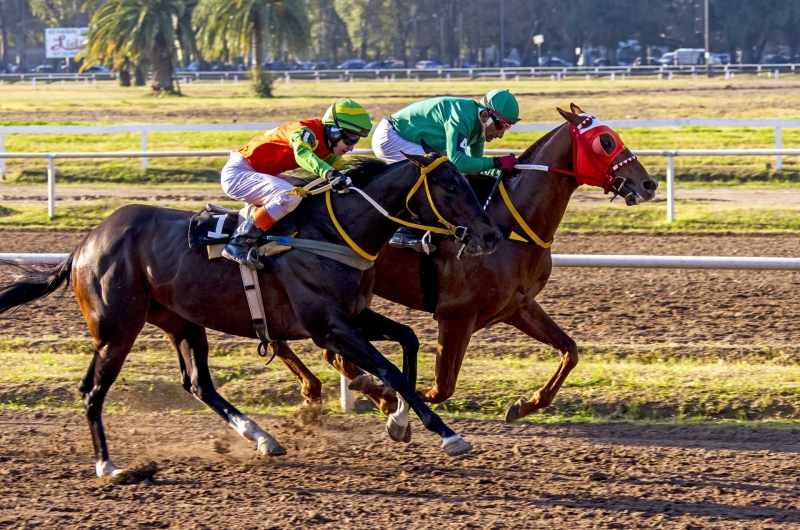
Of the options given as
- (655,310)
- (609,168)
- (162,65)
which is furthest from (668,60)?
(609,168)

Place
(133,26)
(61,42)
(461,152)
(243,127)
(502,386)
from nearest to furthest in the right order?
(461,152)
(502,386)
(243,127)
(133,26)
(61,42)

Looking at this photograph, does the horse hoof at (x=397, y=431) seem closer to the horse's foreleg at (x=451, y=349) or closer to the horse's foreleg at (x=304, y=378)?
the horse's foreleg at (x=451, y=349)

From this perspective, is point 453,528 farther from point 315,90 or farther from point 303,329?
point 315,90

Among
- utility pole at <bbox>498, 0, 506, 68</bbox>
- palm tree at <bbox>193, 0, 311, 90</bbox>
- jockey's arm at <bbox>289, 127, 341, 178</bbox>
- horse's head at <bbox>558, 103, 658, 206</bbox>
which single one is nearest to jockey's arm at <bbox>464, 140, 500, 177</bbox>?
horse's head at <bbox>558, 103, 658, 206</bbox>

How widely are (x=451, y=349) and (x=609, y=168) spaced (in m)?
1.26

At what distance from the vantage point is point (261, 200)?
17.5 ft

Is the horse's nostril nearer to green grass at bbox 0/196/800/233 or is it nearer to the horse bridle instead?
the horse bridle

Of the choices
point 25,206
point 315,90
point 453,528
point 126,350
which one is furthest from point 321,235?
point 315,90

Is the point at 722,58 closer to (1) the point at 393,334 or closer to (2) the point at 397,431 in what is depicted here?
(1) the point at 393,334

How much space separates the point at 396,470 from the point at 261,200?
59.3 inches

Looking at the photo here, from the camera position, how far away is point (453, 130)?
5621 millimetres

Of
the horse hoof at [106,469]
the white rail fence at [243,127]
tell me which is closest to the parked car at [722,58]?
the white rail fence at [243,127]

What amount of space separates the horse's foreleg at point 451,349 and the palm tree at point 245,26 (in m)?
24.9

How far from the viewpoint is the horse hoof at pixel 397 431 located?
16.9 ft
